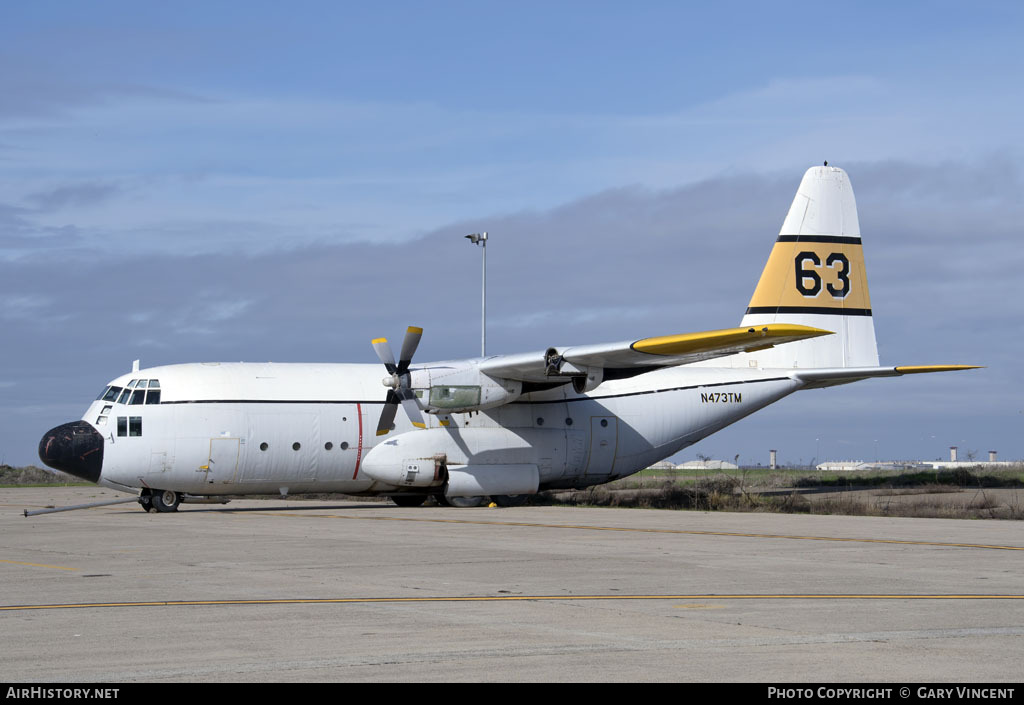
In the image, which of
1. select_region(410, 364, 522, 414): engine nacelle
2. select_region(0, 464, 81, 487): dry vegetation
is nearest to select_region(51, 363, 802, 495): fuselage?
select_region(410, 364, 522, 414): engine nacelle

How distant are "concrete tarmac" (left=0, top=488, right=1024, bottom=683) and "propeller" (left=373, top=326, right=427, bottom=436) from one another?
325 inches

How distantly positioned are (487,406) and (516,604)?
19072 mm

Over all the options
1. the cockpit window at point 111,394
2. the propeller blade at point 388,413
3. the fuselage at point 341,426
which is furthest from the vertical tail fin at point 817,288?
the cockpit window at point 111,394

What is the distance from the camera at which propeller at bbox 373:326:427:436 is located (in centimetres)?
2950

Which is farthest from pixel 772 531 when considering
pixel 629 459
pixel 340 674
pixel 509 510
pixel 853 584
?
pixel 340 674

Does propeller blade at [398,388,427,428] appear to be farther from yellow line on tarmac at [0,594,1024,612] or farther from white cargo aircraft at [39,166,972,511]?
yellow line on tarmac at [0,594,1024,612]

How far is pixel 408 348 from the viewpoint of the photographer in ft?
97.1

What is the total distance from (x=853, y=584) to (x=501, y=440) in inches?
758

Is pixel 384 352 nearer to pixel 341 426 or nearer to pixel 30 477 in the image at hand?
pixel 341 426

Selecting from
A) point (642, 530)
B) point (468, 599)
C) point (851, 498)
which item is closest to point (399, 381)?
point (642, 530)

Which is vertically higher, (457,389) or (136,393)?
(457,389)

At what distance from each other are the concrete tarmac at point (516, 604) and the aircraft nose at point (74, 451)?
20.5 ft

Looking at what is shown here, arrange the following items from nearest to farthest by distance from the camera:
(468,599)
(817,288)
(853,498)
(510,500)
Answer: (468,599) → (853,498) → (510,500) → (817,288)

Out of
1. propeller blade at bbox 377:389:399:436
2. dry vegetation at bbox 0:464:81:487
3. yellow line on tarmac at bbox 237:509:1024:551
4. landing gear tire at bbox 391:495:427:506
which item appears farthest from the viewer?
dry vegetation at bbox 0:464:81:487
